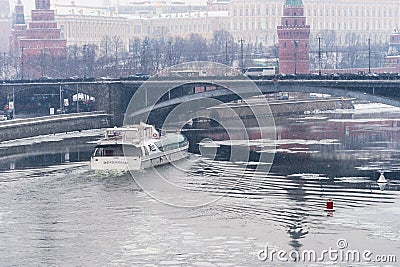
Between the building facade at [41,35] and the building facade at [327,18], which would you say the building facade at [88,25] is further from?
the building facade at [41,35]

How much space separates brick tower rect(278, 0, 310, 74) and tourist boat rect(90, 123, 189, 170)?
60.0m

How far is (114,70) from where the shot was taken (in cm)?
10856

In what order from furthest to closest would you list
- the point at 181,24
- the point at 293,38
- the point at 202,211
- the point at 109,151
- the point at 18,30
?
the point at 181,24 < the point at 18,30 < the point at 293,38 < the point at 109,151 < the point at 202,211

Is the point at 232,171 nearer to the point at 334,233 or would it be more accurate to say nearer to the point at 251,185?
the point at 251,185

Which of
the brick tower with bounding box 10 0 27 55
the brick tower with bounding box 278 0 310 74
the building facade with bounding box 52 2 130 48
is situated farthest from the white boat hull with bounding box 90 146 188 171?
the building facade with bounding box 52 2 130 48

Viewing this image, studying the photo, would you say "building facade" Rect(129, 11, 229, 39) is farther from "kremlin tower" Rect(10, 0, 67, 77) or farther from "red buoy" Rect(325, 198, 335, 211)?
"red buoy" Rect(325, 198, 335, 211)

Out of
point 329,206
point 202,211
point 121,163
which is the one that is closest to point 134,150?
point 121,163

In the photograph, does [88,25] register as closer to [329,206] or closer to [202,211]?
[202,211]

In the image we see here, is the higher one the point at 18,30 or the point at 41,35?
the point at 18,30

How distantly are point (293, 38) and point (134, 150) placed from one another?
66908mm

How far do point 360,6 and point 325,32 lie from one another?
2380cm

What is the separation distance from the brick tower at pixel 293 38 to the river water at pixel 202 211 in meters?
56.5

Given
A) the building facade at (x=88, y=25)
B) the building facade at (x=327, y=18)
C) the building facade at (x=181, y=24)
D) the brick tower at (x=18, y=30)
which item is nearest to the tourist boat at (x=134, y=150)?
the brick tower at (x=18, y=30)

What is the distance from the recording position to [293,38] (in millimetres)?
116000
